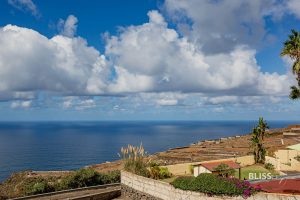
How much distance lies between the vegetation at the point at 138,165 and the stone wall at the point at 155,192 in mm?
887

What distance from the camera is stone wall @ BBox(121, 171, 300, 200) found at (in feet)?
63.5

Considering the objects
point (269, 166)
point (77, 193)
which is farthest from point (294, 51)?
point (77, 193)

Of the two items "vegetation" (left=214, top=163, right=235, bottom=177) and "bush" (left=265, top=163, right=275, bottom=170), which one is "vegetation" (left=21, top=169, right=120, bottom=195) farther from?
"bush" (left=265, top=163, right=275, bottom=170)

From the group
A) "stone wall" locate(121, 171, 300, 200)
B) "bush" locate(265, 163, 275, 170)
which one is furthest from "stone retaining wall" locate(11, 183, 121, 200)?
"bush" locate(265, 163, 275, 170)

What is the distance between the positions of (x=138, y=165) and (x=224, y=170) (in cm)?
702

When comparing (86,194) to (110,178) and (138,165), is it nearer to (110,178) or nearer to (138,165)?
(138,165)

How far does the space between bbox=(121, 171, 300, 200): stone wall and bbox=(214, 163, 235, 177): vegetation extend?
5.46 m

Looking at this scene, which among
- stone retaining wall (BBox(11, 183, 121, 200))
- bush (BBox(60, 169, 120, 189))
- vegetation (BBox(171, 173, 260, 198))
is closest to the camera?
vegetation (BBox(171, 173, 260, 198))

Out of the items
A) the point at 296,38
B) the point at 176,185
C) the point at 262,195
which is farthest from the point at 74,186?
the point at 296,38

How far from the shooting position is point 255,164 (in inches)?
1543

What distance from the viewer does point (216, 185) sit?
20953mm

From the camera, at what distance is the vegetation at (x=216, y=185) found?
65.8 feet

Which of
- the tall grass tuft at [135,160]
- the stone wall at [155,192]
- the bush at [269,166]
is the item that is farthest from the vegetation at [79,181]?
the bush at [269,166]

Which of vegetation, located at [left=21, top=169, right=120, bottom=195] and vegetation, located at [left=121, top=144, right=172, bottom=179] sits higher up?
vegetation, located at [left=121, top=144, right=172, bottom=179]
